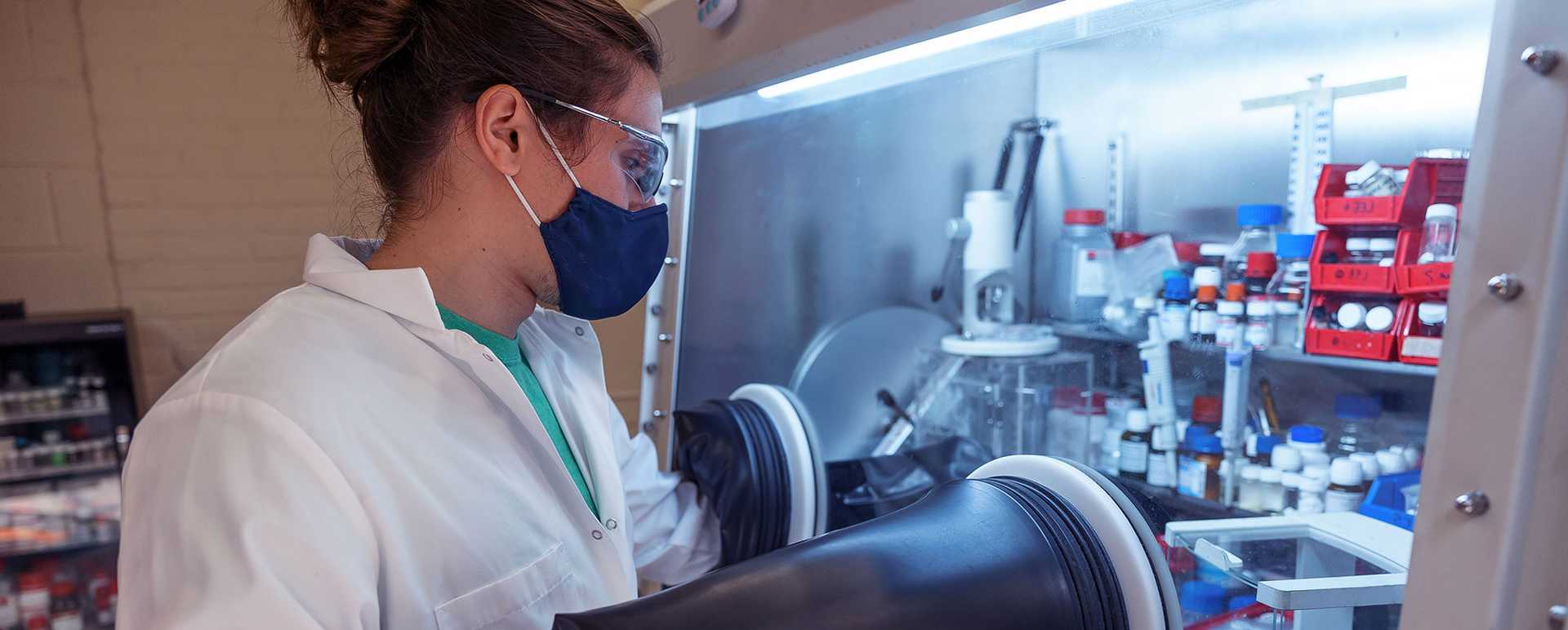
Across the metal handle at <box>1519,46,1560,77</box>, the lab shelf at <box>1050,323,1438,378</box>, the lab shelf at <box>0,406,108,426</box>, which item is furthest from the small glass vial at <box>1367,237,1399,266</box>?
the lab shelf at <box>0,406,108,426</box>

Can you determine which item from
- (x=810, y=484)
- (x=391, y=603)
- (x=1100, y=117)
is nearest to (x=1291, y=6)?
(x=1100, y=117)

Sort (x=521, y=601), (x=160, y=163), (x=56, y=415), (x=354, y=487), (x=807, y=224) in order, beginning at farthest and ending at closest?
(x=160, y=163), (x=56, y=415), (x=807, y=224), (x=521, y=601), (x=354, y=487)

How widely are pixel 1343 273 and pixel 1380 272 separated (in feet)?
0.21

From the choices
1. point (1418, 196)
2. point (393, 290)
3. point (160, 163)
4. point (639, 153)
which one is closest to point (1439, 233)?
point (1418, 196)

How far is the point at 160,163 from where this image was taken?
2477mm

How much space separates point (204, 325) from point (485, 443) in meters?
2.24

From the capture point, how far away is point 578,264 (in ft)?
3.08

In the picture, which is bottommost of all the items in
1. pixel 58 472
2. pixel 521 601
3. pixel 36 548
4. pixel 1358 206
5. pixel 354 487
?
pixel 36 548

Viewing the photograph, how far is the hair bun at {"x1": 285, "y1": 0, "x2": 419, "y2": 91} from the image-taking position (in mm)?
867

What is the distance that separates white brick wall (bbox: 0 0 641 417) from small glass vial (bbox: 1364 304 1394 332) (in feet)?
7.62

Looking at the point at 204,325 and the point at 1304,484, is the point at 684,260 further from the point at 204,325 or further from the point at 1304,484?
the point at 204,325

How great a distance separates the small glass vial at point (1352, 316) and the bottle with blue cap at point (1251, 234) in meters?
0.20

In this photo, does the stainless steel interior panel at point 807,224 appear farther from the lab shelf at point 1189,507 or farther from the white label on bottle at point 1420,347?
the white label on bottle at point 1420,347

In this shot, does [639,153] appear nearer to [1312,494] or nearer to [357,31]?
[357,31]
